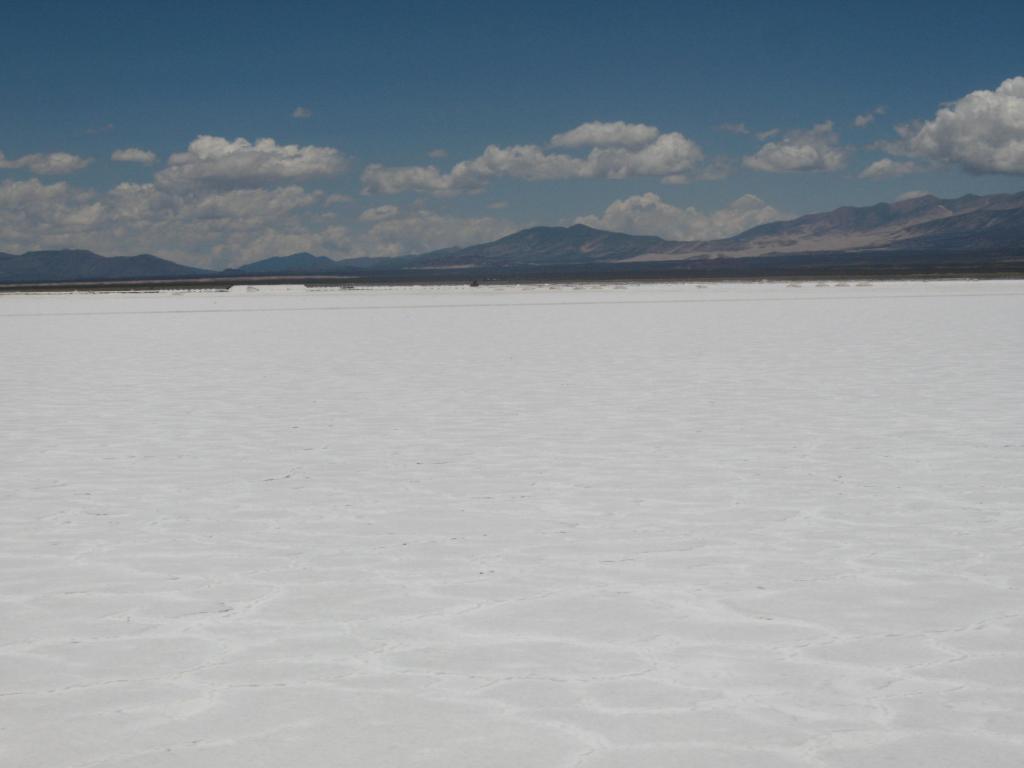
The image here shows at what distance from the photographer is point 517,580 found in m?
5.55

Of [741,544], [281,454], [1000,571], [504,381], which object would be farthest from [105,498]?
[504,381]

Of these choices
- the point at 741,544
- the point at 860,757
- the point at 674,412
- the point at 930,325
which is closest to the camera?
the point at 860,757

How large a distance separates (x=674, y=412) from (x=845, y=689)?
7.95 metres

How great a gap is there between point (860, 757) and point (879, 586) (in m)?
2.06

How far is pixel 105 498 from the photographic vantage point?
7.75m

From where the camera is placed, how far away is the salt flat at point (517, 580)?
144 inches

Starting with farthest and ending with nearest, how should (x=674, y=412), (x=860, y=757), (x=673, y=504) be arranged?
(x=674, y=412), (x=673, y=504), (x=860, y=757)

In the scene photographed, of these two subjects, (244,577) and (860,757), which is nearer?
(860,757)

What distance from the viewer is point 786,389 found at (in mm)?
13859

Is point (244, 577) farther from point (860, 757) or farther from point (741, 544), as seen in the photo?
point (860, 757)

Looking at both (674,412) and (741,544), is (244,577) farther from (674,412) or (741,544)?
(674,412)

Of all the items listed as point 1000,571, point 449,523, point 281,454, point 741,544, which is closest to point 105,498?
point 281,454

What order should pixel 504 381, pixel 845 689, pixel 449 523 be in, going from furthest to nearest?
pixel 504 381 → pixel 449 523 → pixel 845 689

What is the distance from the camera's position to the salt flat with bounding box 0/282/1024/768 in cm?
365
